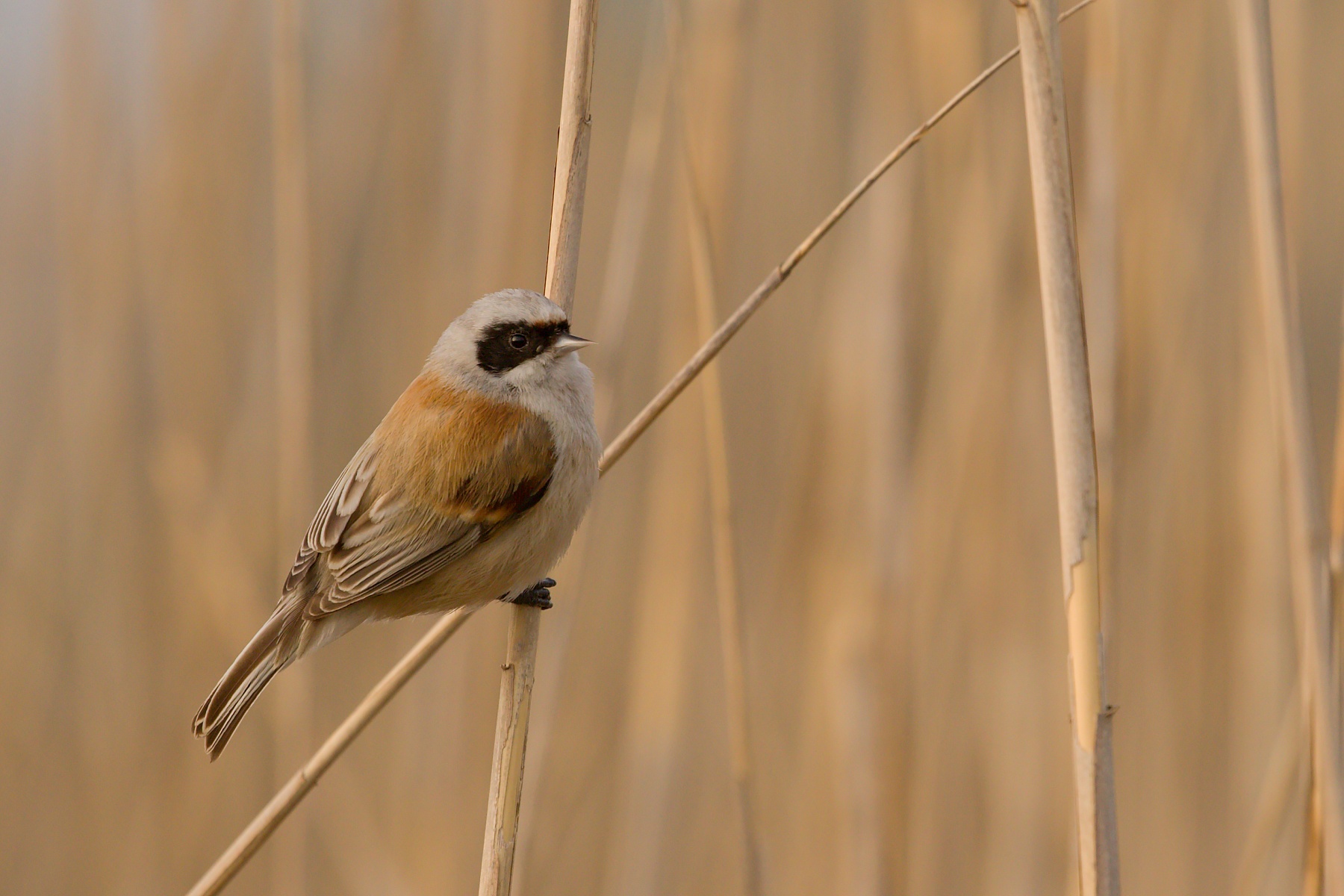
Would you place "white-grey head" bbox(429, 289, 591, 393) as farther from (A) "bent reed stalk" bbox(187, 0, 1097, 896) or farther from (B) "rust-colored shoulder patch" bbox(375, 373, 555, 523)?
(A) "bent reed stalk" bbox(187, 0, 1097, 896)

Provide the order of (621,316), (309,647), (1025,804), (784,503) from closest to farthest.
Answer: (309,647) < (621,316) < (1025,804) < (784,503)

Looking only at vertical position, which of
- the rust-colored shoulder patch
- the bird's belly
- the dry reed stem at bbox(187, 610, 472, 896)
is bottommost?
the dry reed stem at bbox(187, 610, 472, 896)

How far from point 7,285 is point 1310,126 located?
10.9ft

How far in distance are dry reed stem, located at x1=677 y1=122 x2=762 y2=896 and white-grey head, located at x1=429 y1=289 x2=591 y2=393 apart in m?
0.21

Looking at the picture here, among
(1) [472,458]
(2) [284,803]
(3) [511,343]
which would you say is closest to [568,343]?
(3) [511,343]

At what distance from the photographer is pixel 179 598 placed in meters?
2.65

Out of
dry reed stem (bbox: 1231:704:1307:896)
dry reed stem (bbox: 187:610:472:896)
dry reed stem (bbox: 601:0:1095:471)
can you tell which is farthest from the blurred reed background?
dry reed stem (bbox: 187:610:472:896)

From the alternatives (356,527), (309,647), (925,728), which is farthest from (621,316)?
(925,728)

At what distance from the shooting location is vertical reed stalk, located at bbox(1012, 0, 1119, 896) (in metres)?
1.26

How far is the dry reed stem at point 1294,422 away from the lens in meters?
1.33

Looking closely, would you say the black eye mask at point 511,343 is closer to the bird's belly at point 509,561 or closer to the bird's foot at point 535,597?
the bird's belly at point 509,561

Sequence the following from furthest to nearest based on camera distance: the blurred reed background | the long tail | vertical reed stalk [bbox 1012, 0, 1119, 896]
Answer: the blurred reed background → the long tail → vertical reed stalk [bbox 1012, 0, 1119, 896]

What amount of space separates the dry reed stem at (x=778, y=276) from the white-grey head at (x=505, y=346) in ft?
0.90

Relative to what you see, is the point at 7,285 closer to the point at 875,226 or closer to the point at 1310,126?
the point at 875,226
